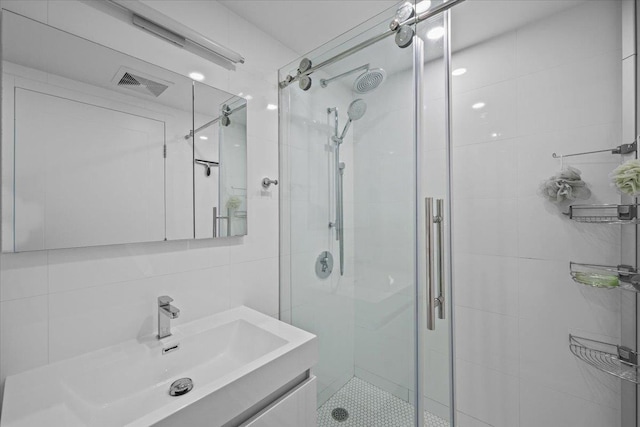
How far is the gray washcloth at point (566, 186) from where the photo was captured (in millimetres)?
1330

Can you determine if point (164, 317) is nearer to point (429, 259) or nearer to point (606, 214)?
point (429, 259)

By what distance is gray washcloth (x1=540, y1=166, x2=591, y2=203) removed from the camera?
133cm

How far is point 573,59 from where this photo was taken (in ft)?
4.62

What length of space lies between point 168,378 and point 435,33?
178cm

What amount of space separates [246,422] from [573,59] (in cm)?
222

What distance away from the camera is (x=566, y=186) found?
1.33 m

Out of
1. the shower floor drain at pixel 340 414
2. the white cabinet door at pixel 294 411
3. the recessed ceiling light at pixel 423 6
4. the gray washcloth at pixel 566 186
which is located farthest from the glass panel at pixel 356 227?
the gray washcloth at pixel 566 186

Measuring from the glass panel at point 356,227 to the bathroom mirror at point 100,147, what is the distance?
431 mm

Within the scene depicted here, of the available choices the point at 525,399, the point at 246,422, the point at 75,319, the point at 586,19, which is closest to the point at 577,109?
the point at 586,19

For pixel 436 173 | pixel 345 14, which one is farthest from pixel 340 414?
pixel 345 14

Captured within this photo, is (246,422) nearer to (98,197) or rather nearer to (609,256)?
(98,197)

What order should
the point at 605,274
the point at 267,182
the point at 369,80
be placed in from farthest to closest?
the point at 267,182, the point at 605,274, the point at 369,80

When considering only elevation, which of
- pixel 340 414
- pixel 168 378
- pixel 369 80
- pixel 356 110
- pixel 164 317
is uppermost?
pixel 369 80

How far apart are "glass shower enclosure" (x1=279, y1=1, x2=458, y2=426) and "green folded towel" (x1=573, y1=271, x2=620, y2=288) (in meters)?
0.62
